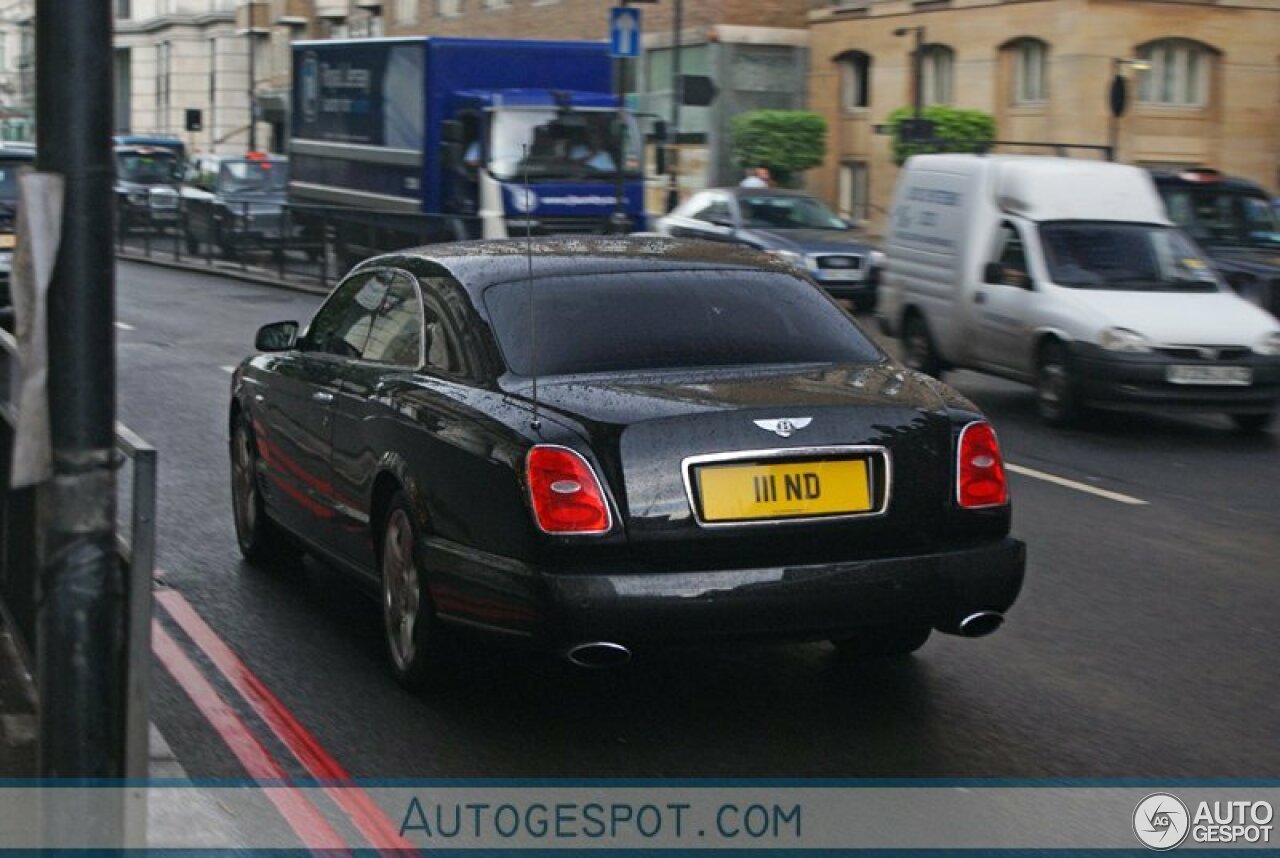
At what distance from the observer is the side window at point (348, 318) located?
8.16 m

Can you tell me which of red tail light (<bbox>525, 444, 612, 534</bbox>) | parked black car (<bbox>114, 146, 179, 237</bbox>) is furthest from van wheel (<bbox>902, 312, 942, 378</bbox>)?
parked black car (<bbox>114, 146, 179, 237</bbox>)

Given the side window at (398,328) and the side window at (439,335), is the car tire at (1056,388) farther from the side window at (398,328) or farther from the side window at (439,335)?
the side window at (439,335)

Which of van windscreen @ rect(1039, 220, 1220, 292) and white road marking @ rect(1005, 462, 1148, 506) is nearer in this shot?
white road marking @ rect(1005, 462, 1148, 506)

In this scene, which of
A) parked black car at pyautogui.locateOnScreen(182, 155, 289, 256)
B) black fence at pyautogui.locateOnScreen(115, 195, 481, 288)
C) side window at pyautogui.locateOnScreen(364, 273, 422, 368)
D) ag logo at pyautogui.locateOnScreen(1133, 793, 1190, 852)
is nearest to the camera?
ag logo at pyautogui.locateOnScreen(1133, 793, 1190, 852)

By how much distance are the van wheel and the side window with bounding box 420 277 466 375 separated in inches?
398

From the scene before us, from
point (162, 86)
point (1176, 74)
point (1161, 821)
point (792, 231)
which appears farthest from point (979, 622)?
point (162, 86)

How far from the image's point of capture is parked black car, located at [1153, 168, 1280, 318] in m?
20.9

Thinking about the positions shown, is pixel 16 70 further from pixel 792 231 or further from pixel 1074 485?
pixel 1074 485

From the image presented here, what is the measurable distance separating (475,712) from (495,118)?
20678 millimetres

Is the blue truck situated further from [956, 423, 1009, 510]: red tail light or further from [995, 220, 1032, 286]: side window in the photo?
[956, 423, 1009, 510]: red tail light

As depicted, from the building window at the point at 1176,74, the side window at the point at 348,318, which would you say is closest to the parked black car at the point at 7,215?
the side window at the point at 348,318

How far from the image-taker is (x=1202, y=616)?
847cm

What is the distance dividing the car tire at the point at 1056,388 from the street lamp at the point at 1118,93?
12892 mm

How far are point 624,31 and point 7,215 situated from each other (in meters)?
8.23
